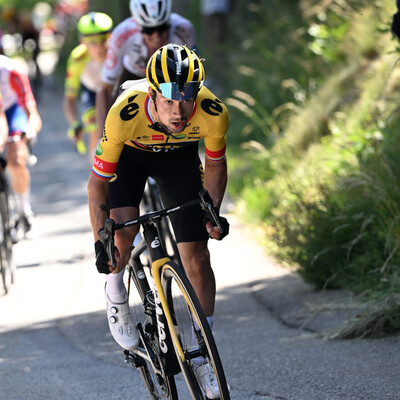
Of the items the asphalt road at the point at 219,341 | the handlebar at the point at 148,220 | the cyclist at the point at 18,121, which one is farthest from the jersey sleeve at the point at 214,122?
the cyclist at the point at 18,121

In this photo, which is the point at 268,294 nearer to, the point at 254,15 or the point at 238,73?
the point at 238,73

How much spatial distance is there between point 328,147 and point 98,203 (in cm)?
564

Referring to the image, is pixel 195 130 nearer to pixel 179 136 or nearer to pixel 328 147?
pixel 179 136

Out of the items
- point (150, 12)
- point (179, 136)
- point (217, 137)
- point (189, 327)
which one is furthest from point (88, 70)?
point (189, 327)

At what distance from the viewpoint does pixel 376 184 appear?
6.83 meters

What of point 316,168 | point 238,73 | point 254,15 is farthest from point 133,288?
point 254,15

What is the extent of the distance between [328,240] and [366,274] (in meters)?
0.60

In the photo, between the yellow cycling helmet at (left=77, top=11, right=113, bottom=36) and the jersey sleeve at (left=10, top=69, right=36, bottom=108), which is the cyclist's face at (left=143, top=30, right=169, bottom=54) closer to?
the jersey sleeve at (left=10, top=69, right=36, bottom=108)

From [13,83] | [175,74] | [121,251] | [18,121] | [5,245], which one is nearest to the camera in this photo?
[175,74]

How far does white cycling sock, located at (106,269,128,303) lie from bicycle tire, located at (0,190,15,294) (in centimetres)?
360

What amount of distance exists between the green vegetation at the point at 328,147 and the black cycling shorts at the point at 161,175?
4.55 ft

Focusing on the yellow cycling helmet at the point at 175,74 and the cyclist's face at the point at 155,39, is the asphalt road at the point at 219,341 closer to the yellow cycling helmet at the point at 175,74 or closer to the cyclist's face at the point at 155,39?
the yellow cycling helmet at the point at 175,74

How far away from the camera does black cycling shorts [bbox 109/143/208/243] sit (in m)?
5.10

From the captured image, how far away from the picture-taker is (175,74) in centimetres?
434
